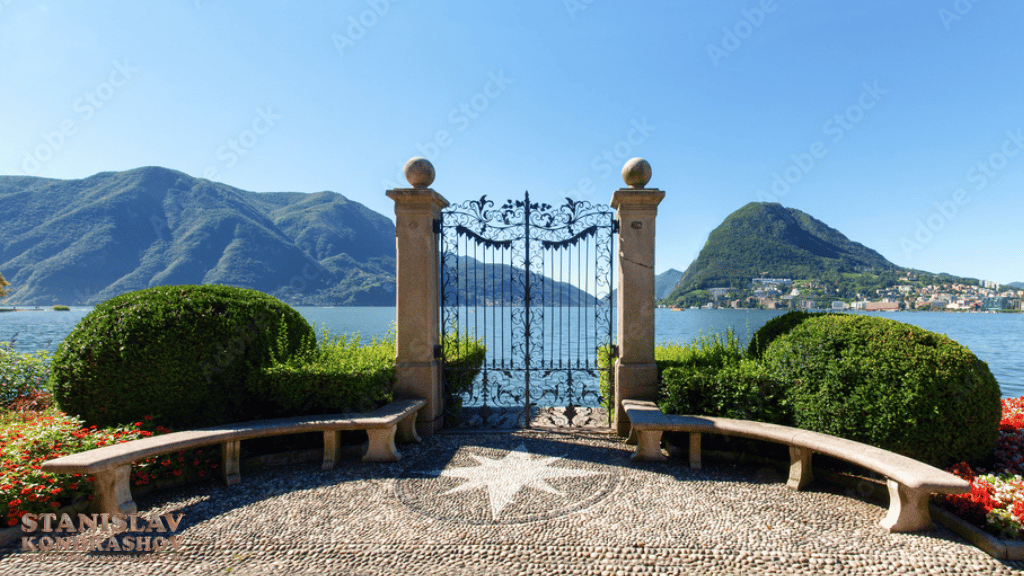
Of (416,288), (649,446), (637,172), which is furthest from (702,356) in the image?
(416,288)

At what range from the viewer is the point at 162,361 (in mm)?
4941

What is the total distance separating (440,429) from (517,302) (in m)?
2.32

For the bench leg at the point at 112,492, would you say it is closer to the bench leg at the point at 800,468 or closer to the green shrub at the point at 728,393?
the green shrub at the point at 728,393

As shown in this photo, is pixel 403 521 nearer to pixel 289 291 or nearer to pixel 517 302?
pixel 517 302

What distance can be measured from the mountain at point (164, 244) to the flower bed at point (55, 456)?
85.5 meters

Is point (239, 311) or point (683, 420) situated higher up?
point (239, 311)

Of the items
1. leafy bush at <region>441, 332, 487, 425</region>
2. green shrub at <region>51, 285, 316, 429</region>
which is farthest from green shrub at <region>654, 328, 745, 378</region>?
green shrub at <region>51, 285, 316, 429</region>

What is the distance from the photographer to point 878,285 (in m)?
70.8

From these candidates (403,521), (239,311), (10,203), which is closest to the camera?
(403,521)

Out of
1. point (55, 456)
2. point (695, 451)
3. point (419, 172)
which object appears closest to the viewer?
point (55, 456)

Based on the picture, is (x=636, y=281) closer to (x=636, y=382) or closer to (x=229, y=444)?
(x=636, y=382)

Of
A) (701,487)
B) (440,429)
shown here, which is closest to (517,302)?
(440,429)

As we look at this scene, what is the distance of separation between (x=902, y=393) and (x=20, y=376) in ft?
41.5

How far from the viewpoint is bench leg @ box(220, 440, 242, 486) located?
4637 mm
